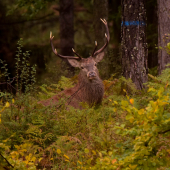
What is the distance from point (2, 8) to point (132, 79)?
37.4 ft

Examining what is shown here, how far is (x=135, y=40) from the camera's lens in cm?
750

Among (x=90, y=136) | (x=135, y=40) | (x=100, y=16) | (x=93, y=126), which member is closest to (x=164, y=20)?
(x=135, y=40)

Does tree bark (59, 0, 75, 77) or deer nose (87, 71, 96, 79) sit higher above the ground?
tree bark (59, 0, 75, 77)

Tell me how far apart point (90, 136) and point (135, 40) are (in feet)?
11.6

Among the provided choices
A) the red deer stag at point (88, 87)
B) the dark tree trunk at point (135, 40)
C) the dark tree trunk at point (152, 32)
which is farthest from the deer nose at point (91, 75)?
the dark tree trunk at point (152, 32)

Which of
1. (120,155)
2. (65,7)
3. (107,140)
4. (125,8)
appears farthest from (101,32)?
(120,155)

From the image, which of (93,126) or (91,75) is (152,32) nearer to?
(91,75)

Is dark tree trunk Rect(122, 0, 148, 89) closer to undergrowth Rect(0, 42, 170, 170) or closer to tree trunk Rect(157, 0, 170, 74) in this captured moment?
undergrowth Rect(0, 42, 170, 170)

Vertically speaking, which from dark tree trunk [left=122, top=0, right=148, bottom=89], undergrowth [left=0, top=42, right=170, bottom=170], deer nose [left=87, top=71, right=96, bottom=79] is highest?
dark tree trunk [left=122, top=0, right=148, bottom=89]

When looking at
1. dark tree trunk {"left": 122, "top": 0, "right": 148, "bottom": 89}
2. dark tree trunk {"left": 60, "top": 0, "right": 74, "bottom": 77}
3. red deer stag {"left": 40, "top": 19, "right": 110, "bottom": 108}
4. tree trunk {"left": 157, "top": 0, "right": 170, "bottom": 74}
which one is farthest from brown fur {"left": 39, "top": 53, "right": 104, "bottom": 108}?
dark tree trunk {"left": 60, "top": 0, "right": 74, "bottom": 77}

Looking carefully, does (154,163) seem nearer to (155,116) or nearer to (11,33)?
(155,116)

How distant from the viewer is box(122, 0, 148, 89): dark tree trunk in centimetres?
744

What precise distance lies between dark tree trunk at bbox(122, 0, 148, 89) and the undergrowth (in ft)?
2.09

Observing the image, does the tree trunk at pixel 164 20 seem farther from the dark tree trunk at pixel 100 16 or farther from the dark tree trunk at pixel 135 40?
the dark tree trunk at pixel 100 16
